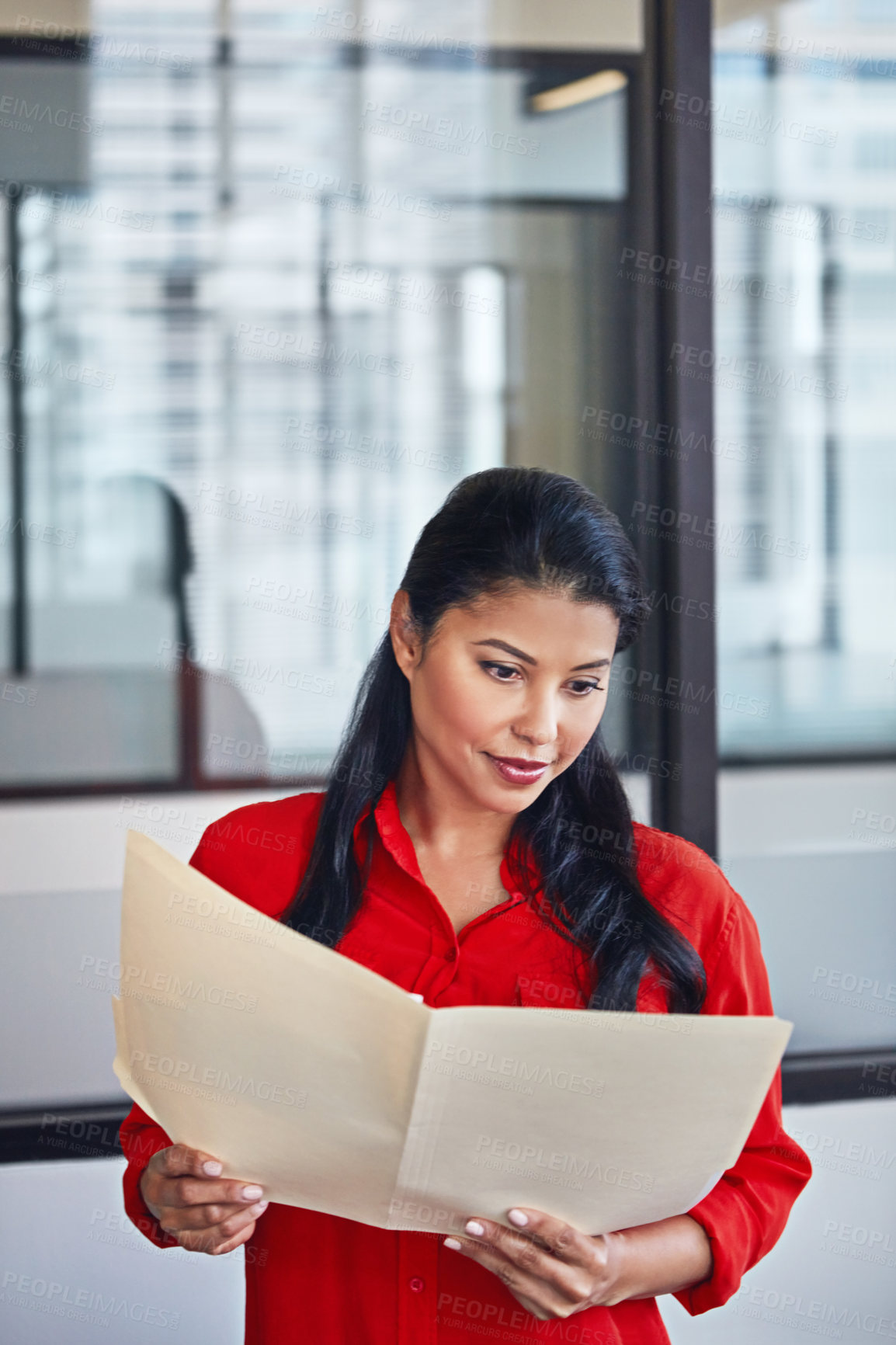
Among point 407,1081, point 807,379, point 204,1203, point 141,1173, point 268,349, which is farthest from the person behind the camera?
point 807,379

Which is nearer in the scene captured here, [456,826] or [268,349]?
[456,826]

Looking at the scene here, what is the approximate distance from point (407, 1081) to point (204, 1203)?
25cm

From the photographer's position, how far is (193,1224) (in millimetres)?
1011

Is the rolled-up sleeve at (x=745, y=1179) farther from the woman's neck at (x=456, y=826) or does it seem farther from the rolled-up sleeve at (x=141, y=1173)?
the rolled-up sleeve at (x=141, y=1173)

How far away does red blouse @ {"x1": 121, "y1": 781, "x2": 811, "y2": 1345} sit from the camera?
3.49 ft

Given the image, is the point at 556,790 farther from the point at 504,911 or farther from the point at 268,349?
the point at 268,349

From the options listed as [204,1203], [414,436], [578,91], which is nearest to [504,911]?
[204,1203]

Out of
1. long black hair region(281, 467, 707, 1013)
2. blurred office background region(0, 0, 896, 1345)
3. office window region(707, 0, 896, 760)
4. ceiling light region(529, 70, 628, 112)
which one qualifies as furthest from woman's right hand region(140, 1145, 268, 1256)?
ceiling light region(529, 70, 628, 112)

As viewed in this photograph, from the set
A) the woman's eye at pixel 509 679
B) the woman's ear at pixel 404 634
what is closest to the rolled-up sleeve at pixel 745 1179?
the woman's eye at pixel 509 679

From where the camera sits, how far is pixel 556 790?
1211 millimetres

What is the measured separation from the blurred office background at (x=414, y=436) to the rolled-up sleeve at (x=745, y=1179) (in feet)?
3.59

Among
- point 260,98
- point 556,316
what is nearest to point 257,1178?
point 556,316

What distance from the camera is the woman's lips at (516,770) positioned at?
3.56 feet

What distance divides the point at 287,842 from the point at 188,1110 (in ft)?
1.02
